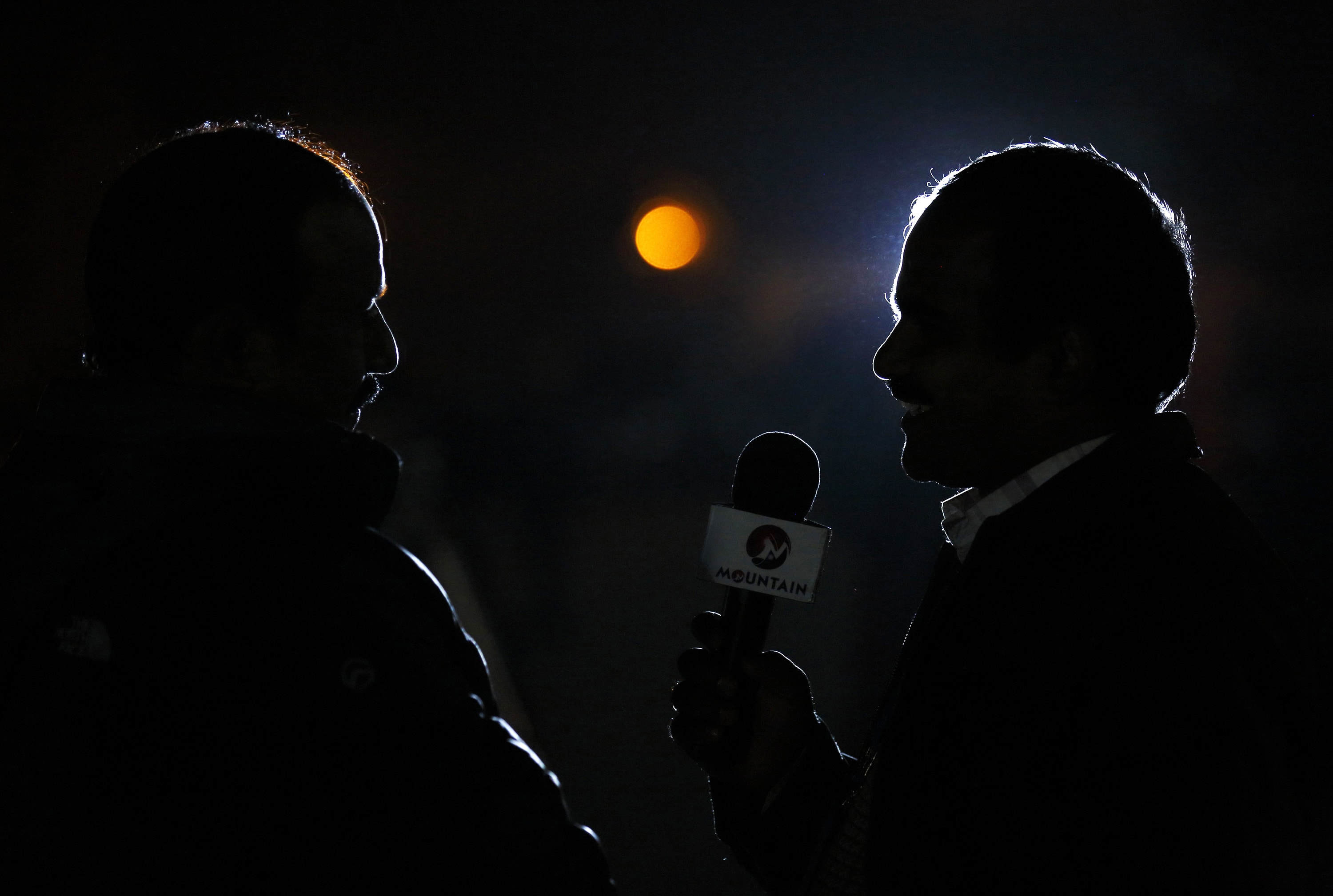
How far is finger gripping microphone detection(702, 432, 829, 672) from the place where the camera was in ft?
4.56

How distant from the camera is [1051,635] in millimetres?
986

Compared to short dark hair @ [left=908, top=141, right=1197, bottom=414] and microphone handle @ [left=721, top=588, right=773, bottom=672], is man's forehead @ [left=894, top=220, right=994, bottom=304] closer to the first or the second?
short dark hair @ [left=908, top=141, right=1197, bottom=414]

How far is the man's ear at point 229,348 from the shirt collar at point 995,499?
80 centimetres

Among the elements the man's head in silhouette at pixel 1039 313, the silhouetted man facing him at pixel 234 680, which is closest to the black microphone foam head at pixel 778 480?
the man's head in silhouette at pixel 1039 313

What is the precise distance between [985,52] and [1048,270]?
11.3ft

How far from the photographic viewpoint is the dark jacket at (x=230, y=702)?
0.74m

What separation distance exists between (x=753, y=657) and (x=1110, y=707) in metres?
0.55

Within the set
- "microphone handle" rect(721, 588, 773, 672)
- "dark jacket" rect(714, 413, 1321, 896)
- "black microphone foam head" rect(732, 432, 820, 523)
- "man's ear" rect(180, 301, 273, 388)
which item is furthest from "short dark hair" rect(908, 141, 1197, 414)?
"man's ear" rect(180, 301, 273, 388)

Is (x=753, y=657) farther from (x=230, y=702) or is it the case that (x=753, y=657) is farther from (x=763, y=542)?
(x=230, y=702)

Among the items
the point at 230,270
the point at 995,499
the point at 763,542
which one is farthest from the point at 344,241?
the point at 995,499

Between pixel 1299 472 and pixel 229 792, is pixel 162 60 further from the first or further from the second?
pixel 1299 472

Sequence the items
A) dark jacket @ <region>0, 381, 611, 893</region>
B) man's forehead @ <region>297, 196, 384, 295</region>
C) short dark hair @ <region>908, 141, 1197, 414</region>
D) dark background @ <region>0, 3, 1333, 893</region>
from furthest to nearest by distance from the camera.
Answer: dark background @ <region>0, 3, 1333, 893</region> → short dark hair @ <region>908, 141, 1197, 414</region> → man's forehead @ <region>297, 196, 384, 295</region> → dark jacket @ <region>0, 381, 611, 893</region>

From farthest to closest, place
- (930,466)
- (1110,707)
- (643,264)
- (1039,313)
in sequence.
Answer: (643,264) < (930,466) < (1039,313) < (1110,707)

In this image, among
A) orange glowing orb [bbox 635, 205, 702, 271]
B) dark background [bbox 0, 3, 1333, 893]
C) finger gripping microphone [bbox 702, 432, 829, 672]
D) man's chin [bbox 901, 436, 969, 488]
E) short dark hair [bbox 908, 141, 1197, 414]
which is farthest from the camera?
orange glowing orb [bbox 635, 205, 702, 271]
